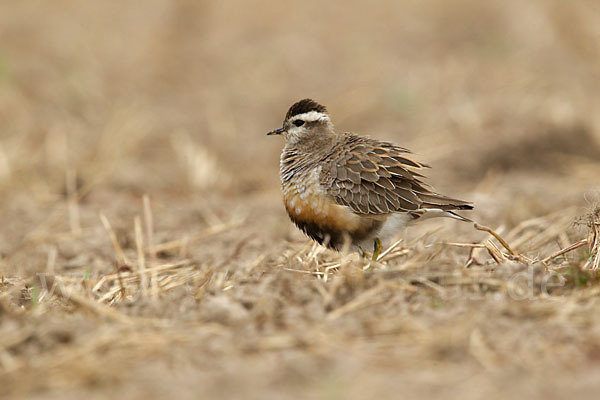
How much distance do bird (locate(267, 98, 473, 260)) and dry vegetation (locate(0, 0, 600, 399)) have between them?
0.22 m

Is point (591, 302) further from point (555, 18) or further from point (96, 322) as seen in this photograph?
point (555, 18)

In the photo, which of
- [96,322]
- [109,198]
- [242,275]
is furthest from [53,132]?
[96,322]

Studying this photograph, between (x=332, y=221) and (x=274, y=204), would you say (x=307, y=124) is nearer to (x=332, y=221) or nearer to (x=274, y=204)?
(x=332, y=221)

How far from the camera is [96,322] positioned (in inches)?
161

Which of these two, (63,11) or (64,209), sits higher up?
(63,11)

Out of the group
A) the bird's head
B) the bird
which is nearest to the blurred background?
the bird's head

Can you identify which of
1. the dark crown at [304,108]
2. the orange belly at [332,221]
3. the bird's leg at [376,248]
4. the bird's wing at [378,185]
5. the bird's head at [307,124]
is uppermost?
the dark crown at [304,108]

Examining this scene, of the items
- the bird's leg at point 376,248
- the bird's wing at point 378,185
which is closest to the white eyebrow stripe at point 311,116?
the bird's wing at point 378,185

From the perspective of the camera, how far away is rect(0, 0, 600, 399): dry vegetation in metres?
3.57

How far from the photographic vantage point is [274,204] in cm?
880

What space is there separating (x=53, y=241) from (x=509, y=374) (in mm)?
4960

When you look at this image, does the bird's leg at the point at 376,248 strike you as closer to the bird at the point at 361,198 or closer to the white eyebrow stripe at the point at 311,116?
the bird at the point at 361,198

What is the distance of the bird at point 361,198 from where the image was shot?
18.1 ft

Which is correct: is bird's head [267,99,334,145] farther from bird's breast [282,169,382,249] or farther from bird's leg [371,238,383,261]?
bird's leg [371,238,383,261]
